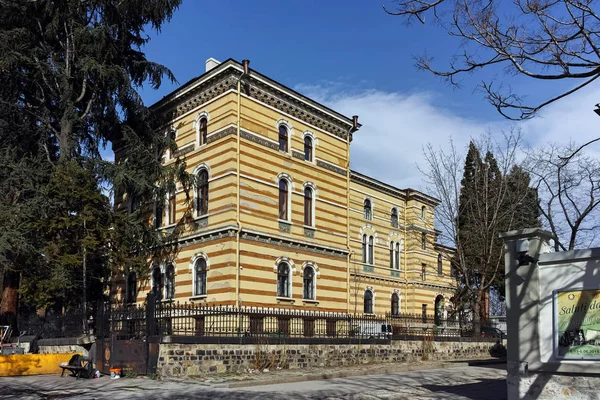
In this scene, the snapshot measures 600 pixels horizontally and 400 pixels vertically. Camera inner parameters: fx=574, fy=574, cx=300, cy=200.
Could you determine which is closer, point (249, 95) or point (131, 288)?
point (249, 95)

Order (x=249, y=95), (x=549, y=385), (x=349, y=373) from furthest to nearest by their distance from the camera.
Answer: (x=249, y=95), (x=349, y=373), (x=549, y=385)

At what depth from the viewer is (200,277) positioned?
26.0 metres

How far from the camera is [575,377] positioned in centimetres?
1002

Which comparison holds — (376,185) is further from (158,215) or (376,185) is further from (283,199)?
(158,215)

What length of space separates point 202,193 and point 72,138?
6491 mm

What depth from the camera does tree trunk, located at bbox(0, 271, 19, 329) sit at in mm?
26538

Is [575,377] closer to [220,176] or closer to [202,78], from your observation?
[220,176]

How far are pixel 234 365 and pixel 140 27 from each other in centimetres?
1869

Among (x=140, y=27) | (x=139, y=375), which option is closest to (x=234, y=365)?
(x=139, y=375)

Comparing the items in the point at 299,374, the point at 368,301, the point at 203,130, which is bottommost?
the point at 299,374

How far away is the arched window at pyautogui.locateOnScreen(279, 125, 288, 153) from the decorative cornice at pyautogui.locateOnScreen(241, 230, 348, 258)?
459 centimetres

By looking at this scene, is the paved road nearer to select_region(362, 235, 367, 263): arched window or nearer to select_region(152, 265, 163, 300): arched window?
select_region(152, 265, 163, 300): arched window

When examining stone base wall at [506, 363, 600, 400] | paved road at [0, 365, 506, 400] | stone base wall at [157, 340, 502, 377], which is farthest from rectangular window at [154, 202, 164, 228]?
stone base wall at [506, 363, 600, 400]

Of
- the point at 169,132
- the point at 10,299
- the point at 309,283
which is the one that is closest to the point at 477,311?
the point at 309,283
